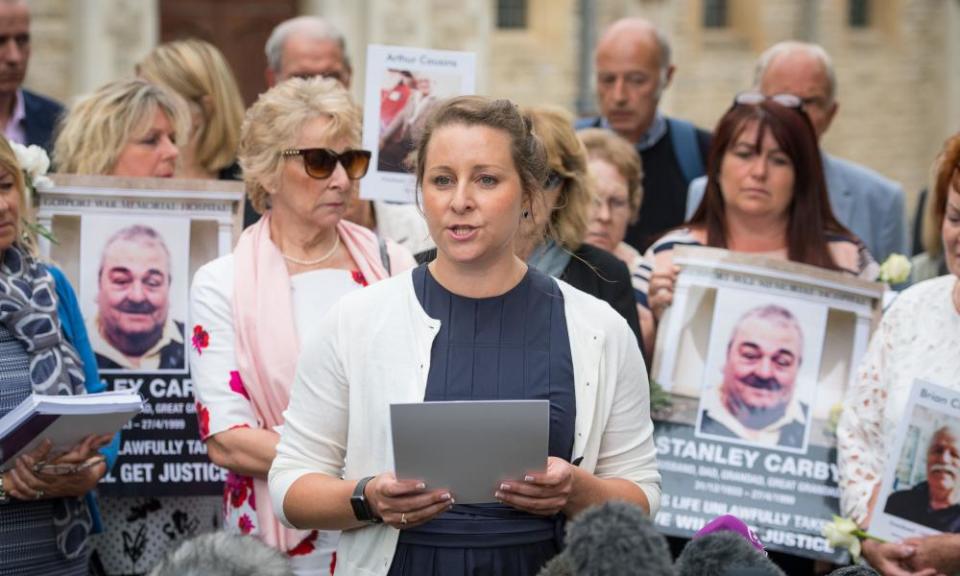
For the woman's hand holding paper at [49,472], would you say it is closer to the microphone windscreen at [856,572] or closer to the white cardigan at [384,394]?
the white cardigan at [384,394]

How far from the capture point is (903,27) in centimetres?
2711

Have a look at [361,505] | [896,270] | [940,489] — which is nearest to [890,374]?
[940,489]

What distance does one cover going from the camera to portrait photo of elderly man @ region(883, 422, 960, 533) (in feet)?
15.9

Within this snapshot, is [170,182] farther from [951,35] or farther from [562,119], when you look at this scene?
[951,35]

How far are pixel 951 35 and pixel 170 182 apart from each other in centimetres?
2349

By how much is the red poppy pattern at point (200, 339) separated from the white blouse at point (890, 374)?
2.11 metres

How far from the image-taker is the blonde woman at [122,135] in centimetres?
604

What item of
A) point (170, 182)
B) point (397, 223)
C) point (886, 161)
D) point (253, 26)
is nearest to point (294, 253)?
point (170, 182)

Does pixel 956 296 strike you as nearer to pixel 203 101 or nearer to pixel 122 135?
pixel 122 135

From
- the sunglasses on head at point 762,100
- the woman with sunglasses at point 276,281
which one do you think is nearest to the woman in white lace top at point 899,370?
the sunglasses on head at point 762,100

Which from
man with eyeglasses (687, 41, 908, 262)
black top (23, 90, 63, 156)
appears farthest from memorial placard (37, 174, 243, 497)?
man with eyeglasses (687, 41, 908, 262)

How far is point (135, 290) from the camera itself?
5.75 m

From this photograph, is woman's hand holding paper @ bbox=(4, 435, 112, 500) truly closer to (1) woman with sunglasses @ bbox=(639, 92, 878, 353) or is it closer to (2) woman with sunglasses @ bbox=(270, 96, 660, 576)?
(2) woman with sunglasses @ bbox=(270, 96, 660, 576)

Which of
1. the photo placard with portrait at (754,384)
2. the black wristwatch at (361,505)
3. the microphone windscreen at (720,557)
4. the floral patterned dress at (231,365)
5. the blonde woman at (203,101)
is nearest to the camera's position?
the microphone windscreen at (720,557)
